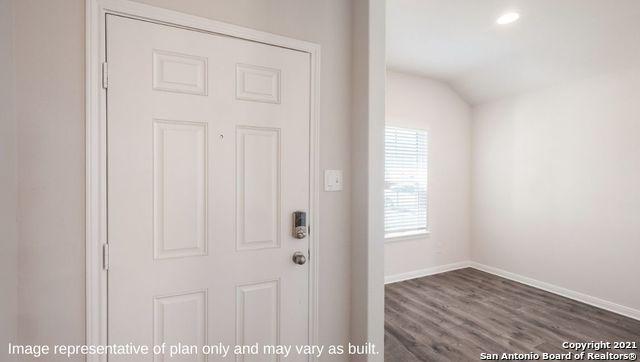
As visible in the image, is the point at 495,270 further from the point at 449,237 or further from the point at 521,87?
the point at 521,87

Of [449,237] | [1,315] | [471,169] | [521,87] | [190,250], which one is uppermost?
[521,87]

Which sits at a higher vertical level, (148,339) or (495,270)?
(148,339)

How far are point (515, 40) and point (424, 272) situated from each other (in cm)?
297

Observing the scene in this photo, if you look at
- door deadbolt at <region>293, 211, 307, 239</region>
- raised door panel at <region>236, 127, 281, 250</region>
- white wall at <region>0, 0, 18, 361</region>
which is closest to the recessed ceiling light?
raised door panel at <region>236, 127, 281, 250</region>

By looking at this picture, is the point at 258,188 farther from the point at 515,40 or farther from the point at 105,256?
the point at 515,40

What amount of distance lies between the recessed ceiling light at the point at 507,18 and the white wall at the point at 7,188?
3.19m

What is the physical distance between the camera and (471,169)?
168 inches

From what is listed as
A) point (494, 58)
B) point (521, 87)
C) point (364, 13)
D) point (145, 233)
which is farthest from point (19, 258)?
point (521, 87)

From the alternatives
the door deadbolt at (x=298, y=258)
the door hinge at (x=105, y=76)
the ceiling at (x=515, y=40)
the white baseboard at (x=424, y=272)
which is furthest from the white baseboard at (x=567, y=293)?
the door hinge at (x=105, y=76)

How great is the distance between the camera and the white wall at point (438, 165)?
12.0 ft

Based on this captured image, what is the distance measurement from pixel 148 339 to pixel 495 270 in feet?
14.1

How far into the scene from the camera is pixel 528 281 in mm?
3541

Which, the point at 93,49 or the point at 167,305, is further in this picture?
the point at 167,305

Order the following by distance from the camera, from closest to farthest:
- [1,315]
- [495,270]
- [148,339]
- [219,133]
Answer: [1,315] < [148,339] < [219,133] < [495,270]
